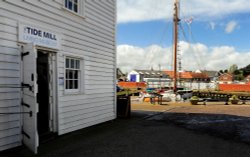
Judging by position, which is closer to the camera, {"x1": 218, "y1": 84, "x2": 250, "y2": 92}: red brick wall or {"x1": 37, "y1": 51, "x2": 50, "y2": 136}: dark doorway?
→ {"x1": 37, "y1": 51, "x2": 50, "y2": 136}: dark doorway

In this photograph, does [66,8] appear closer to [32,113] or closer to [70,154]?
[32,113]

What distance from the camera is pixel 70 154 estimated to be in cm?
755

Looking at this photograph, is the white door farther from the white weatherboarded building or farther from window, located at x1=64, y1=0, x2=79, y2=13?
window, located at x1=64, y1=0, x2=79, y2=13

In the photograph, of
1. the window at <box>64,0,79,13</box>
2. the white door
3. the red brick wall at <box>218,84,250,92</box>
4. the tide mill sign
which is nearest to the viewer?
the white door

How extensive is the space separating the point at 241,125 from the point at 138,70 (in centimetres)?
9880

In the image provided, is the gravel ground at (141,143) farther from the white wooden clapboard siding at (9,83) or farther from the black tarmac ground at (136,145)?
the white wooden clapboard siding at (9,83)

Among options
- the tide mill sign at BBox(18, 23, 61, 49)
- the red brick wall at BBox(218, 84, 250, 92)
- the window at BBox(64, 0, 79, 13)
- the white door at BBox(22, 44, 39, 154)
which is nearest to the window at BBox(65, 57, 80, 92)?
the tide mill sign at BBox(18, 23, 61, 49)

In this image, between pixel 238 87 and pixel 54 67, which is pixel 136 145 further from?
pixel 238 87

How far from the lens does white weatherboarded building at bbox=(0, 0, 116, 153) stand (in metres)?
7.76

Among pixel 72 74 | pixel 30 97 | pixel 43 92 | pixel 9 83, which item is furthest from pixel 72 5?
pixel 30 97

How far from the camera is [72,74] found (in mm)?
11062

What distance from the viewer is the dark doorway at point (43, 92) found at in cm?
935

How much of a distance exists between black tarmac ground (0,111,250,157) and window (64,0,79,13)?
14.2 ft

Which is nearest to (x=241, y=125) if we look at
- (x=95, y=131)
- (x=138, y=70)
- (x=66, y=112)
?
(x=95, y=131)
